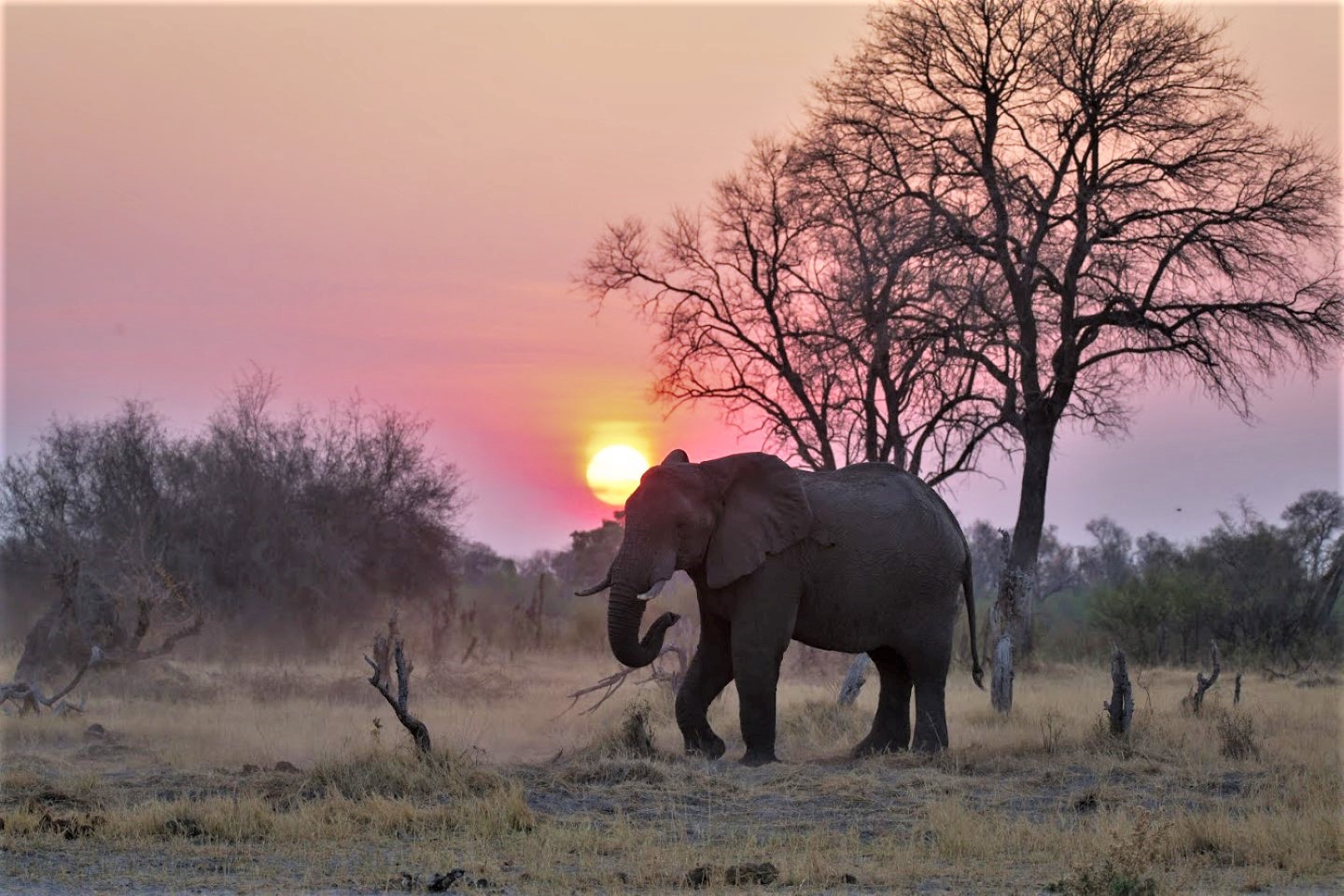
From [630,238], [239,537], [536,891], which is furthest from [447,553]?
[536,891]

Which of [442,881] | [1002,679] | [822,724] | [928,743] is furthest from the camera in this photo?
[1002,679]

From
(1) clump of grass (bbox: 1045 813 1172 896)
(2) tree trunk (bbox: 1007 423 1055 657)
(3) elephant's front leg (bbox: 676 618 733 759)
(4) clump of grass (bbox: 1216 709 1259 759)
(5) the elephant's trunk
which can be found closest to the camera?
(1) clump of grass (bbox: 1045 813 1172 896)

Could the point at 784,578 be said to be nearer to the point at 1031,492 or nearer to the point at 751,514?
the point at 751,514

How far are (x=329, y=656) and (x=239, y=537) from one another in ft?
9.43

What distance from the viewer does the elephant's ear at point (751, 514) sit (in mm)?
14188

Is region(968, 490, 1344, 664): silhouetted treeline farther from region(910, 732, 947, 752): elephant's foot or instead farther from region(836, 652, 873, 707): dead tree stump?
region(910, 732, 947, 752): elephant's foot

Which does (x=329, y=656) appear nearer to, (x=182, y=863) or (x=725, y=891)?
(x=182, y=863)

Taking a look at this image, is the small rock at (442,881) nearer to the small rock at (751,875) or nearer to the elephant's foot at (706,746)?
the small rock at (751,875)

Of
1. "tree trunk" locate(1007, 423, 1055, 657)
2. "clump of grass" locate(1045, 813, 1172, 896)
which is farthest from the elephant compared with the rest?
"tree trunk" locate(1007, 423, 1055, 657)

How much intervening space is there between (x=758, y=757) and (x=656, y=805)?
2.60 m

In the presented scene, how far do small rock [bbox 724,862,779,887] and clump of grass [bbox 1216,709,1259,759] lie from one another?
263 inches

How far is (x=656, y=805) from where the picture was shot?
11.7m

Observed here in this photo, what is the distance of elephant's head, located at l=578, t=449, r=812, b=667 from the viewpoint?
14016 mm

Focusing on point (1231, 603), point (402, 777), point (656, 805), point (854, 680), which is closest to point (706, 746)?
point (656, 805)
